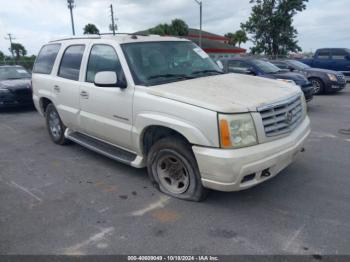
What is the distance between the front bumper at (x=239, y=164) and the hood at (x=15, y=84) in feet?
27.6

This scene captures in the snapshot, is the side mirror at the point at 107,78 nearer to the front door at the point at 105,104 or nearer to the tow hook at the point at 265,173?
the front door at the point at 105,104

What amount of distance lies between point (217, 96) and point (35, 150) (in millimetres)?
4043

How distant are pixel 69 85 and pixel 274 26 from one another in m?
32.9

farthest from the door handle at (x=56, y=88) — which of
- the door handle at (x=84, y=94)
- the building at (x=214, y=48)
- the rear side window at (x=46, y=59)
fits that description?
→ the building at (x=214, y=48)

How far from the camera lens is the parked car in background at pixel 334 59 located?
16859mm

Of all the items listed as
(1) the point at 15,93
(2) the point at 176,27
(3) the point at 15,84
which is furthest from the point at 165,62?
(2) the point at 176,27

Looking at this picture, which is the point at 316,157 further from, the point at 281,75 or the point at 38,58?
the point at 38,58

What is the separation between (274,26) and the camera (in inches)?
1337

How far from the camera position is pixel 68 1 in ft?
91.9

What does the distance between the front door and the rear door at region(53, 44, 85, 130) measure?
24cm

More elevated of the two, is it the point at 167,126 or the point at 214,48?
the point at 214,48

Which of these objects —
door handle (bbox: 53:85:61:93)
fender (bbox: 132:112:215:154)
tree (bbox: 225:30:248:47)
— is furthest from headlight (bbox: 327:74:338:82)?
tree (bbox: 225:30:248:47)

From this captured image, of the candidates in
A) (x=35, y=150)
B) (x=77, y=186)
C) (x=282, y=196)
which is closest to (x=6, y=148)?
(x=35, y=150)

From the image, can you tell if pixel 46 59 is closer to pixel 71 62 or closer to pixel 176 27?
pixel 71 62
